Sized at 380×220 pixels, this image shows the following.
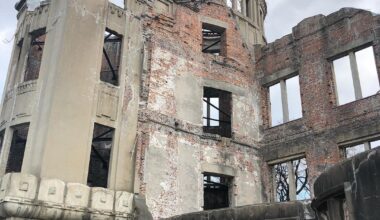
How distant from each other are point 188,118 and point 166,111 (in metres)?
0.93

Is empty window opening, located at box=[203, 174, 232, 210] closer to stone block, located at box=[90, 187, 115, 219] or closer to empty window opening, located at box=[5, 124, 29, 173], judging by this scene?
stone block, located at box=[90, 187, 115, 219]

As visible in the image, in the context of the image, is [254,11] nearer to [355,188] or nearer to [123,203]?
[123,203]

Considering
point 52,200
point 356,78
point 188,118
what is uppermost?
point 356,78

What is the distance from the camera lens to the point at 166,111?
1370cm

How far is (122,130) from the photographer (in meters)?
12.4

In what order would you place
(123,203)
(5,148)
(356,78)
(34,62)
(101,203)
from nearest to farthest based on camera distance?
(101,203), (123,203), (5,148), (356,78), (34,62)

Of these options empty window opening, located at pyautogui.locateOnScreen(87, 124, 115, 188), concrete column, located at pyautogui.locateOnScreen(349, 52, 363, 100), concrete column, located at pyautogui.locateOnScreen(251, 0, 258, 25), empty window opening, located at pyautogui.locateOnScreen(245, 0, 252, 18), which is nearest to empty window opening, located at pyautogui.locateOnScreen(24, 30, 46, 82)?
empty window opening, located at pyautogui.locateOnScreen(87, 124, 115, 188)

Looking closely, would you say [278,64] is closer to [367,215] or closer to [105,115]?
[105,115]

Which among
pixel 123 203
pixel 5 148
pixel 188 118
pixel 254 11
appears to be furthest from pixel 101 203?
pixel 254 11

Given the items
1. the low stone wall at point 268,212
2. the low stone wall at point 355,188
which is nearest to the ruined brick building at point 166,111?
the low stone wall at point 268,212

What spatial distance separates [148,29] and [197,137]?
166 inches

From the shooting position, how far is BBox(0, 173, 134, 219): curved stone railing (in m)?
9.68

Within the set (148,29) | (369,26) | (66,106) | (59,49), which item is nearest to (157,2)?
(148,29)

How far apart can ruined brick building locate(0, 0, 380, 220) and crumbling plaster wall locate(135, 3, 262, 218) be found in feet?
0.14
